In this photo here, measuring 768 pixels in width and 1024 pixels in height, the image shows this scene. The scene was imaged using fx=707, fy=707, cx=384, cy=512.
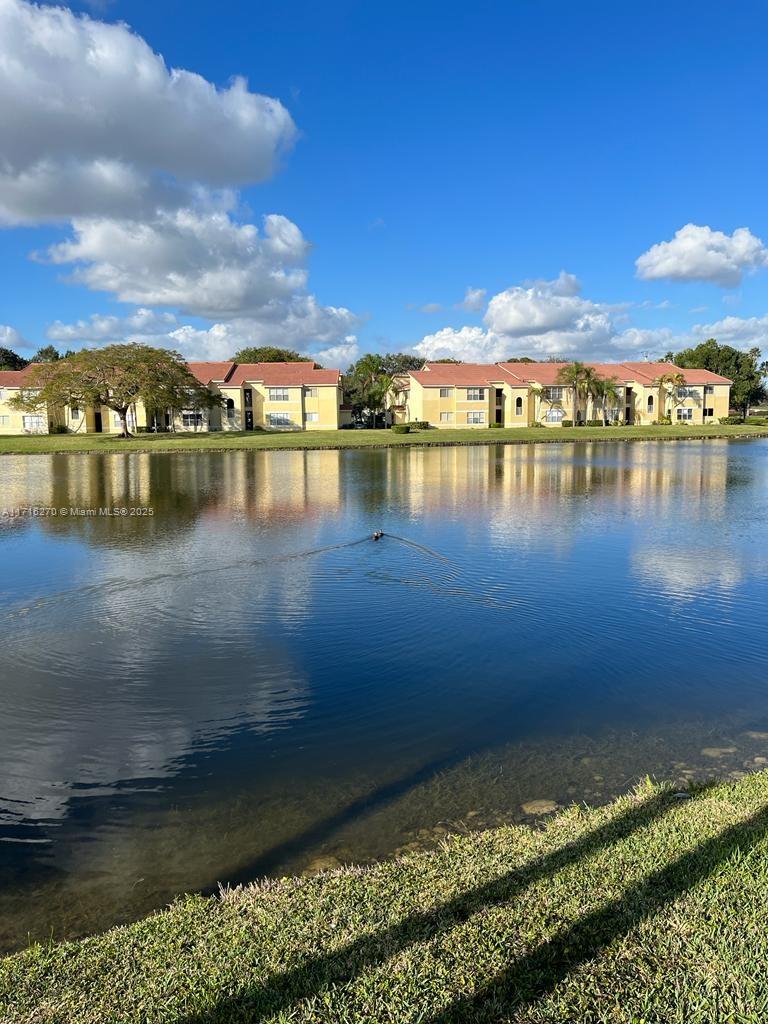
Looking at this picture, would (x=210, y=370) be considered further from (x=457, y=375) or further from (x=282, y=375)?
(x=457, y=375)

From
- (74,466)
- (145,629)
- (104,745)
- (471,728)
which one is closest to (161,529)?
(145,629)

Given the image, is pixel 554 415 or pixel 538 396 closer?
pixel 538 396

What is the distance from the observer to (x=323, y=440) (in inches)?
2384

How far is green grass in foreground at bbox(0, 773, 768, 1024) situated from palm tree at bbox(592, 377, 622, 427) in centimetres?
8455

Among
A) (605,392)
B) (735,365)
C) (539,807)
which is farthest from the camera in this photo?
(735,365)

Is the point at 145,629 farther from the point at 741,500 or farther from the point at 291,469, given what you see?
the point at 291,469

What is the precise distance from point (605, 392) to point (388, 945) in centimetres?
8667

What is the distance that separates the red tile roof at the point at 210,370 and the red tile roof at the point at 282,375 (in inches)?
34.0

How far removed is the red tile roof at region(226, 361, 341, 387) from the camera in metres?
78.5

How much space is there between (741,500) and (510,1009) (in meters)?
23.4

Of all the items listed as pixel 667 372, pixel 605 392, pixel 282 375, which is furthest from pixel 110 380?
pixel 667 372

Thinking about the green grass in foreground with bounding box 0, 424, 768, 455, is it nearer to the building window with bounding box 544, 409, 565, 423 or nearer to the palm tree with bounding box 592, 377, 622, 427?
the palm tree with bounding box 592, 377, 622, 427

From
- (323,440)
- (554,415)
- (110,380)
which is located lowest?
A: (323,440)

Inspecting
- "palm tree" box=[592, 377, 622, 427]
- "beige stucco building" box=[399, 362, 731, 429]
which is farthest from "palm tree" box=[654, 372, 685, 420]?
"palm tree" box=[592, 377, 622, 427]
